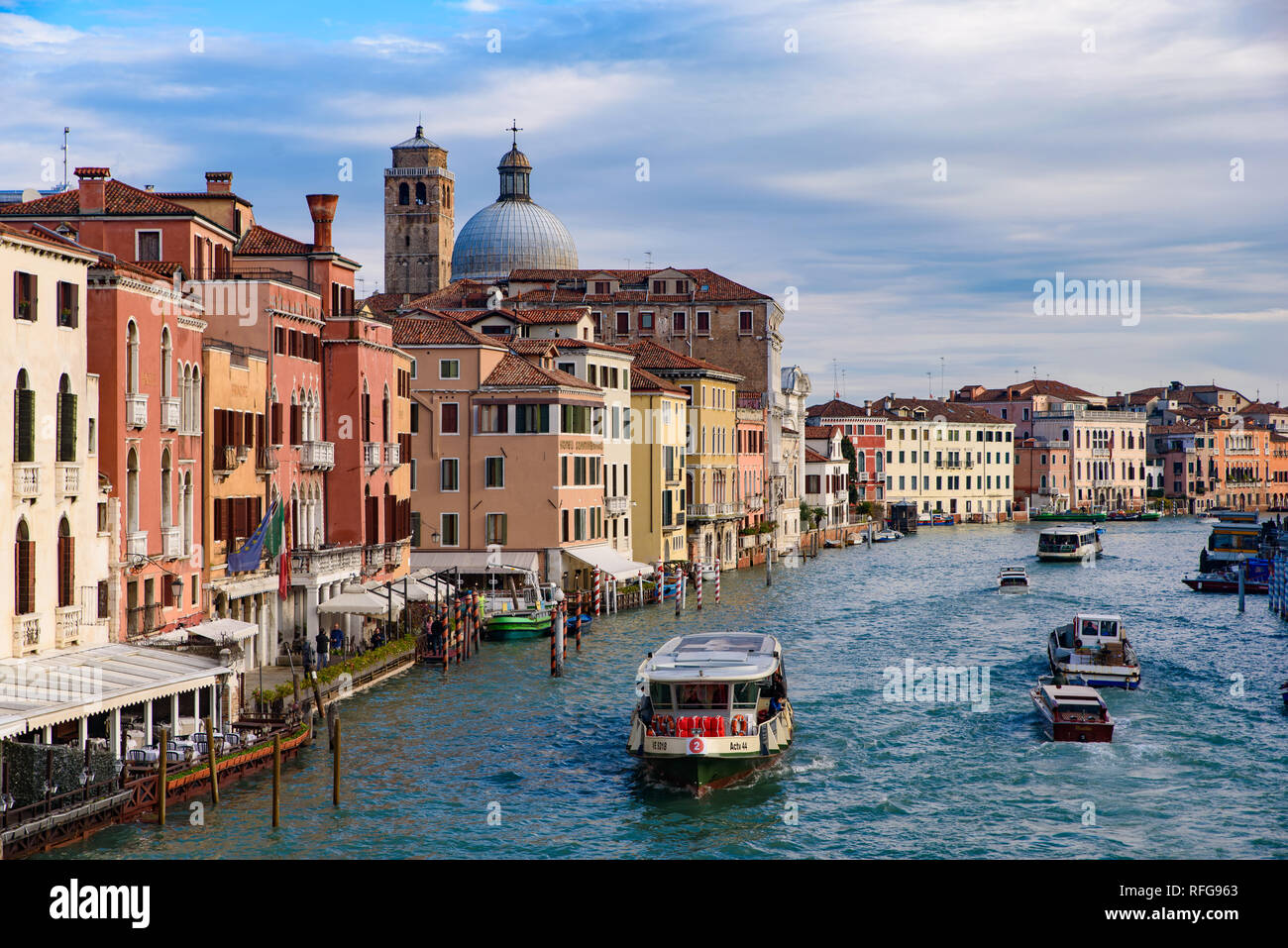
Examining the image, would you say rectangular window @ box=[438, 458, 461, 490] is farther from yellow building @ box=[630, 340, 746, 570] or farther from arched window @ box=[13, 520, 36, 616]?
arched window @ box=[13, 520, 36, 616]

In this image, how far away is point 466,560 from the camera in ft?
155

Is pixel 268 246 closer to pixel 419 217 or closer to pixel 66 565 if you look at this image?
pixel 66 565

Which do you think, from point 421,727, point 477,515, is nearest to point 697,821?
point 421,727

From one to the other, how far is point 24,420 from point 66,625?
3.32 m

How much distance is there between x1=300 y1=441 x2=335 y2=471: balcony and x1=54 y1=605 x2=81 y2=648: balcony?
40.8 ft

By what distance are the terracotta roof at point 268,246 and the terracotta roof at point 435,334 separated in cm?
1092

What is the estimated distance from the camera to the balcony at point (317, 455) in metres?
34.8

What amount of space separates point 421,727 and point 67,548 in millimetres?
7535

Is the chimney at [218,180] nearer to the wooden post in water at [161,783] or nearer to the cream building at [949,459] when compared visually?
the wooden post in water at [161,783]

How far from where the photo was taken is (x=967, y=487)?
123m

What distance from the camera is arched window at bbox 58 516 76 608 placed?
22.3 m

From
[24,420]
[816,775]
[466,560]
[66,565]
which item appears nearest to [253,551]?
[66,565]

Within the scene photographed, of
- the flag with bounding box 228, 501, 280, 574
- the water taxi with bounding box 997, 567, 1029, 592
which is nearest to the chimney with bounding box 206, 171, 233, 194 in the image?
the flag with bounding box 228, 501, 280, 574

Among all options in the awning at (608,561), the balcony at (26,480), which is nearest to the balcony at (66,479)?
the balcony at (26,480)
